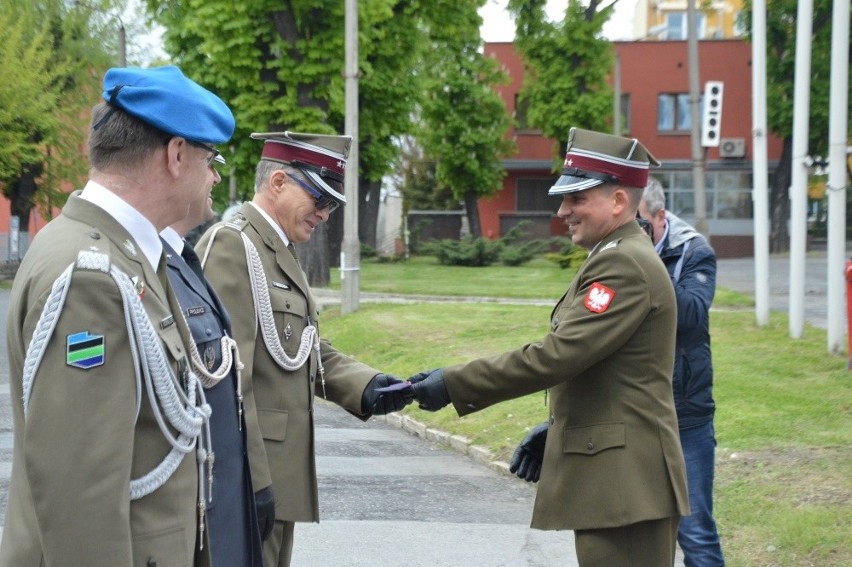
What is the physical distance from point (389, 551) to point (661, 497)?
9.37 ft

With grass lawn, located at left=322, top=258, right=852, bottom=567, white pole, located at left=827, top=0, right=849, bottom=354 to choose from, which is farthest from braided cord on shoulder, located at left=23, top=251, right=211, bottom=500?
white pole, located at left=827, top=0, right=849, bottom=354

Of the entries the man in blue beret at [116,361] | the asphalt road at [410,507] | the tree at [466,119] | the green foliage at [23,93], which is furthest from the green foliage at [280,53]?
the man in blue beret at [116,361]

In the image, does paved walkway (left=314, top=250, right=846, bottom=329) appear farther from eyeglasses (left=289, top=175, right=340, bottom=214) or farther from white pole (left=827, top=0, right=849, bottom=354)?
eyeglasses (left=289, top=175, right=340, bottom=214)

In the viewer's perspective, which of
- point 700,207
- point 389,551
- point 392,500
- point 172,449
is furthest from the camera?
point 700,207

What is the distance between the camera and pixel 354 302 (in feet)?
59.4

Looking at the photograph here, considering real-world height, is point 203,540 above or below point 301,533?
above

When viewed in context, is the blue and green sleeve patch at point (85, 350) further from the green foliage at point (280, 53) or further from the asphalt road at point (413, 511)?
the green foliage at point (280, 53)

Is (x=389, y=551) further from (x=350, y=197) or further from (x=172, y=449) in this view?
(x=350, y=197)

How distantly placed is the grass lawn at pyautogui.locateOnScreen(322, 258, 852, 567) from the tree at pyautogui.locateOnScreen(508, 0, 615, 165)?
22763 millimetres

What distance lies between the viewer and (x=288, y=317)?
4172 mm

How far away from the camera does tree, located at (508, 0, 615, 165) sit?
41.5 m

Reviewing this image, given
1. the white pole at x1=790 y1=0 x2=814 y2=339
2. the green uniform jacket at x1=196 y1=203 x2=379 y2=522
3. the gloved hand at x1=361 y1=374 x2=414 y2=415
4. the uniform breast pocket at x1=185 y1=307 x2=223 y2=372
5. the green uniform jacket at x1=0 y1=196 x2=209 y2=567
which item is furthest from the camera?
the white pole at x1=790 y1=0 x2=814 y2=339

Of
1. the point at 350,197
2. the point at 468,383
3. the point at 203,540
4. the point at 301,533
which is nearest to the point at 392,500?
the point at 301,533

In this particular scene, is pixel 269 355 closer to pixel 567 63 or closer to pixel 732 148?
pixel 567 63
